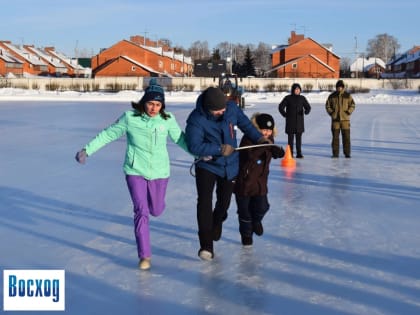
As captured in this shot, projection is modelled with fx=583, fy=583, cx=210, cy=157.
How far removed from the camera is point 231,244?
16.9 ft

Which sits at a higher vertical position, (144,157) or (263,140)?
(263,140)

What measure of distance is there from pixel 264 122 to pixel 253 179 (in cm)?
52

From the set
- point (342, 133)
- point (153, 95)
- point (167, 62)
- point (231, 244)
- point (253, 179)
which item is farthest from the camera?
point (167, 62)

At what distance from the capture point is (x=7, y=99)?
39344 millimetres

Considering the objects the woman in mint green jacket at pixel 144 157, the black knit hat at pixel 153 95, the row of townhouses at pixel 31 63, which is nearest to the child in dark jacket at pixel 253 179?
the woman in mint green jacket at pixel 144 157

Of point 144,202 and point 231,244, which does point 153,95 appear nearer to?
point 144,202

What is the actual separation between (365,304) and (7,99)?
38816mm

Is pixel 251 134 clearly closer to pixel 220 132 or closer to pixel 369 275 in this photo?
pixel 220 132

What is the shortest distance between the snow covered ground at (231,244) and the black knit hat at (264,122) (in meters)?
1.03

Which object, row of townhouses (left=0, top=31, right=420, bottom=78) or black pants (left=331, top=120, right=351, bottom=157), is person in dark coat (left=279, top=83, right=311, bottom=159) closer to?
black pants (left=331, top=120, right=351, bottom=157)

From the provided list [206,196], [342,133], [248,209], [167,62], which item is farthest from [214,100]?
[167,62]

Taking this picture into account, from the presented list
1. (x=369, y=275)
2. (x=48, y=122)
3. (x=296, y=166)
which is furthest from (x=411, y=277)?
(x=48, y=122)

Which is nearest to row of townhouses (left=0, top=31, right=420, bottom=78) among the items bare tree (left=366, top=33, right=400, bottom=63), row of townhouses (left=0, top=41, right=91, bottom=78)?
row of townhouses (left=0, top=41, right=91, bottom=78)

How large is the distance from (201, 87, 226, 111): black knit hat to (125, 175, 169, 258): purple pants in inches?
Result: 26.6
